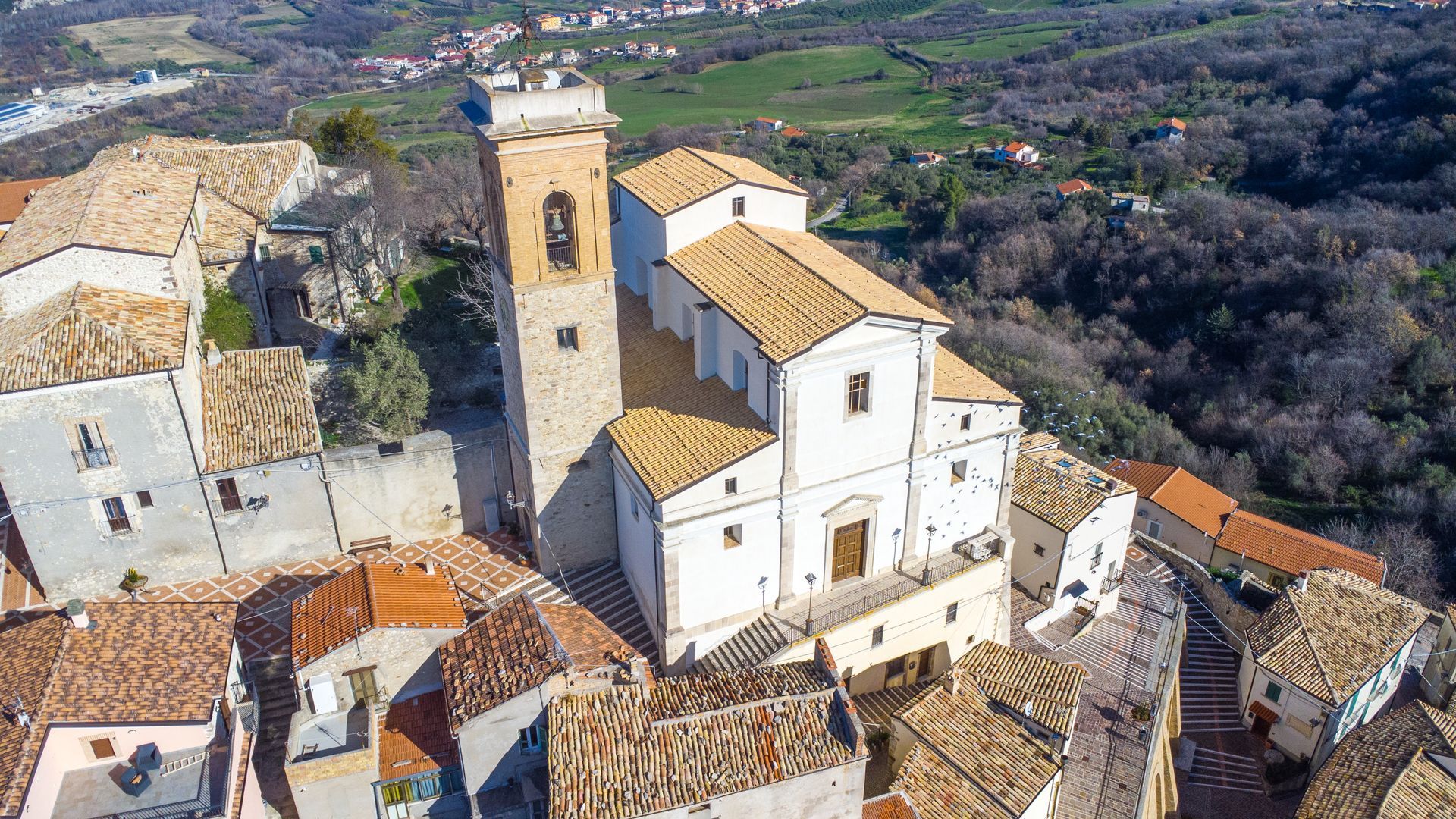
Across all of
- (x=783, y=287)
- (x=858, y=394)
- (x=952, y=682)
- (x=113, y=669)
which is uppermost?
(x=783, y=287)

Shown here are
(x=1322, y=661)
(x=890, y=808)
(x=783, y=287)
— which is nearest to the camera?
(x=890, y=808)

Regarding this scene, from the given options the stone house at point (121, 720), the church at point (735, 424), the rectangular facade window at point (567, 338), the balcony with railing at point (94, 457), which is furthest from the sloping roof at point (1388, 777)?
the balcony with railing at point (94, 457)

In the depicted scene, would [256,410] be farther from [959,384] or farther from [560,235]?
[959,384]

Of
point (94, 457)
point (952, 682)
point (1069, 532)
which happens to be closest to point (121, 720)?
point (94, 457)

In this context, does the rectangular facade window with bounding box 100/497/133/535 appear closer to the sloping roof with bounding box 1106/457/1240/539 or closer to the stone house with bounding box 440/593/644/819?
the stone house with bounding box 440/593/644/819

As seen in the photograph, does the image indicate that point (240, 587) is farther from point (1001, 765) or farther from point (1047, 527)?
point (1047, 527)

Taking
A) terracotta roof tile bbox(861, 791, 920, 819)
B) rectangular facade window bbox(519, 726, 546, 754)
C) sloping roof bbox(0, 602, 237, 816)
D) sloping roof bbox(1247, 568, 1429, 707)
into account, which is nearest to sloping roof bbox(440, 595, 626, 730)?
rectangular facade window bbox(519, 726, 546, 754)

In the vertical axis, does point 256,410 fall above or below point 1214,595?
above

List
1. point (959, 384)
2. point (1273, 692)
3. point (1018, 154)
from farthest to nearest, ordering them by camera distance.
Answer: point (1018, 154) < point (1273, 692) < point (959, 384)
